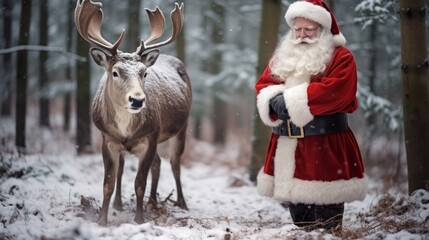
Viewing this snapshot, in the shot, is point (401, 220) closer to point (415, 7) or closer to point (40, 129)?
point (415, 7)

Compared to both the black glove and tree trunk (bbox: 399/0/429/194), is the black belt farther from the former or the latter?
tree trunk (bbox: 399/0/429/194)

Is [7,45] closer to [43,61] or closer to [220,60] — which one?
[43,61]

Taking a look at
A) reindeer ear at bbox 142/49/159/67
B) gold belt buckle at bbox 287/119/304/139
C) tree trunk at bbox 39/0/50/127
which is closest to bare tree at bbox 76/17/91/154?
tree trunk at bbox 39/0/50/127

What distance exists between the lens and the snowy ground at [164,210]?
459 centimetres

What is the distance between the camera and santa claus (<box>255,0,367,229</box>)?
4828 millimetres

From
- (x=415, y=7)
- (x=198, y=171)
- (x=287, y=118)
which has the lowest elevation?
(x=198, y=171)

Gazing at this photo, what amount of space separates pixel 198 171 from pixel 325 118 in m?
5.85

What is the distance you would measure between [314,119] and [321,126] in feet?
0.33

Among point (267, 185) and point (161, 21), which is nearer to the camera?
point (267, 185)

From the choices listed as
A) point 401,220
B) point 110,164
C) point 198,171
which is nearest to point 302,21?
point 401,220

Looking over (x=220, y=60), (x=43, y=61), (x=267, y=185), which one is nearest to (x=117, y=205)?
(x=267, y=185)

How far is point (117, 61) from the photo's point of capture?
17.8ft

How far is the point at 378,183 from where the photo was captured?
9203mm

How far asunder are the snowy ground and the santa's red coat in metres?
0.39
